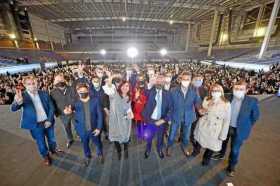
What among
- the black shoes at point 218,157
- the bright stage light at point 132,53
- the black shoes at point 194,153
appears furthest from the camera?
the bright stage light at point 132,53

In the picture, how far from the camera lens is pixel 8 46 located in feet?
53.8

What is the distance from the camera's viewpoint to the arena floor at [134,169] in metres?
2.46

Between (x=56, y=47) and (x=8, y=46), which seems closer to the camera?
(x=8, y=46)

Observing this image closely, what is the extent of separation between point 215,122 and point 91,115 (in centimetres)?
216

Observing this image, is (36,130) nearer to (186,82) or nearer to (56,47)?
(186,82)

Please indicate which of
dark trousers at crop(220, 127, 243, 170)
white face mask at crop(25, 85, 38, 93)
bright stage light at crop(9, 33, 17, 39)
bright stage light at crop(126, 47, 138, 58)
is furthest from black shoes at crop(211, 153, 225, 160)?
bright stage light at crop(126, 47, 138, 58)

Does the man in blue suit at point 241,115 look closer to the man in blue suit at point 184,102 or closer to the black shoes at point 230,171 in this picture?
the black shoes at point 230,171

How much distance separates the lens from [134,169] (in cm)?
273

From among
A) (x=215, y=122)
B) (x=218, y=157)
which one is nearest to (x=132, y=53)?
(x=218, y=157)

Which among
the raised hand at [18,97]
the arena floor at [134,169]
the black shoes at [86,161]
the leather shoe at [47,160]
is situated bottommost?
the arena floor at [134,169]

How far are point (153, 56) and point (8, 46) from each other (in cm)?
2257

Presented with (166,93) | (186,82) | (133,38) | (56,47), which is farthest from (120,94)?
(133,38)

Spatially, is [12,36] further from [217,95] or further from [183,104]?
[217,95]

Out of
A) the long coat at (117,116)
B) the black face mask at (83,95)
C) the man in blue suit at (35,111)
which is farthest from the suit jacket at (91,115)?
the man in blue suit at (35,111)
